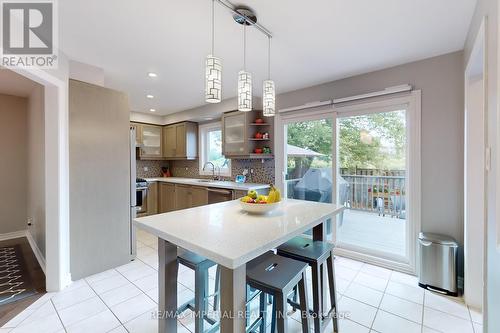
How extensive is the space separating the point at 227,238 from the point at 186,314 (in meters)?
1.32

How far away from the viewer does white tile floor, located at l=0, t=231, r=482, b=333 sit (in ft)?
5.96

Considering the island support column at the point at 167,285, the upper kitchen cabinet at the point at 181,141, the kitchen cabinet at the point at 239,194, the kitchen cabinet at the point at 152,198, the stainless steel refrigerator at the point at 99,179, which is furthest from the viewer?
the upper kitchen cabinet at the point at 181,141

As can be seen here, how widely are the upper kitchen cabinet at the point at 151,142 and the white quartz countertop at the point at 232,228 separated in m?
4.01

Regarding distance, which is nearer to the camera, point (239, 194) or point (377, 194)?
point (377, 194)

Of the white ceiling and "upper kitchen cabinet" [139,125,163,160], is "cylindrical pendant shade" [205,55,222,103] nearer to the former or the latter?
the white ceiling

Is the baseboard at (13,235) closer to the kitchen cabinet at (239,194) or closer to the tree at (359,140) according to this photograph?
the kitchen cabinet at (239,194)

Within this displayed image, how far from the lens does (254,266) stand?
146 centimetres

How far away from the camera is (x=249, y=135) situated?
389 cm

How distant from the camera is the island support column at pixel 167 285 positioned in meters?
1.49

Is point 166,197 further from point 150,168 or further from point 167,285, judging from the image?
point 167,285

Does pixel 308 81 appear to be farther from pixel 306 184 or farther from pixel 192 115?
pixel 192 115

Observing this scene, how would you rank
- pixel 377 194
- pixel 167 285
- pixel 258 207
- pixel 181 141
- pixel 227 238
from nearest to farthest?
pixel 227 238 < pixel 167 285 < pixel 258 207 < pixel 377 194 < pixel 181 141

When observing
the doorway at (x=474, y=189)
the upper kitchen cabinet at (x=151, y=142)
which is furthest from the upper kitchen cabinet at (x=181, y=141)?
the doorway at (x=474, y=189)

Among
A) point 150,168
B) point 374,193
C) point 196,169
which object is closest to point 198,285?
point 374,193
